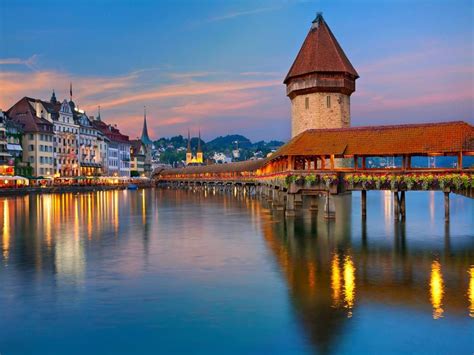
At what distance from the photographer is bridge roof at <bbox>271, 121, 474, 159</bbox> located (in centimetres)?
3131

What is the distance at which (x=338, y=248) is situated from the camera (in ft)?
85.4

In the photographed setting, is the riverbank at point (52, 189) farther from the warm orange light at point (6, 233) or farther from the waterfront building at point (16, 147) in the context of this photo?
the warm orange light at point (6, 233)

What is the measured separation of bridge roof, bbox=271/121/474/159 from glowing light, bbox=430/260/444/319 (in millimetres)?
11775

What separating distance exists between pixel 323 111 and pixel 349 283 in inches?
2092

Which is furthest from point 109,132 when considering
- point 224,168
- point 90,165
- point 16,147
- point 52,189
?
point 52,189

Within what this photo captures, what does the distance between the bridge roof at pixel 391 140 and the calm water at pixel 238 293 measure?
5.26 metres

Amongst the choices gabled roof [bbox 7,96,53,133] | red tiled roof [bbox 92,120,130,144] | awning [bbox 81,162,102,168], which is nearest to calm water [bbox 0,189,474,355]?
gabled roof [bbox 7,96,53,133]

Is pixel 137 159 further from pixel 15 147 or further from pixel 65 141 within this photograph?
pixel 15 147

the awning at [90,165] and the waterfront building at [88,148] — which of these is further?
→ the awning at [90,165]

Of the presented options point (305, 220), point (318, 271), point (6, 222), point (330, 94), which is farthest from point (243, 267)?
point (330, 94)

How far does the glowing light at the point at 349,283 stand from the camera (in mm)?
15414

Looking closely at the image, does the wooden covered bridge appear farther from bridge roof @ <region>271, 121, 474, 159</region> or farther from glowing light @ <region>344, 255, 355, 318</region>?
glowing light @ <region>344, 255, 355, 318</region>

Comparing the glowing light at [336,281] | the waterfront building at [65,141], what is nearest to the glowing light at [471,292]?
the glowing light at [336,281]

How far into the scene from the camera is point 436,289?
17.2 m
